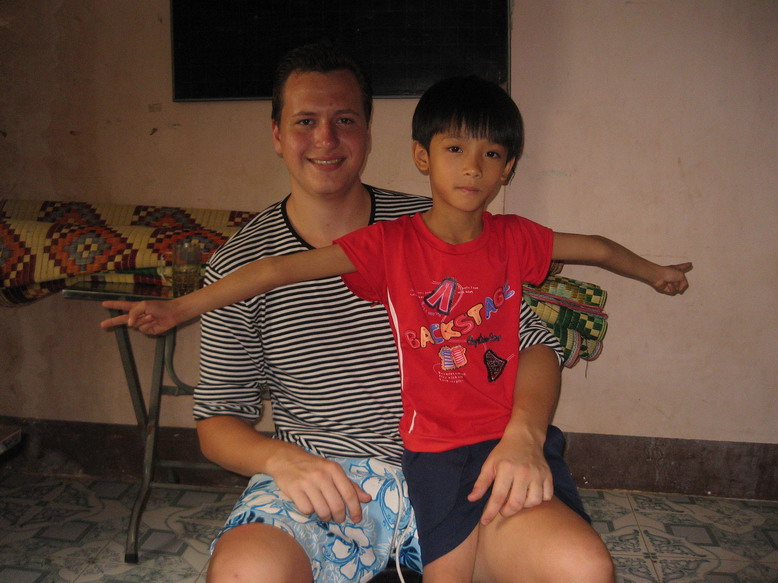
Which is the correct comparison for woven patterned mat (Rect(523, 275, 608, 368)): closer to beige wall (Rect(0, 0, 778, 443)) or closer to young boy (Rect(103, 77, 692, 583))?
beige wall (Rect(0, 0, 778, 443))

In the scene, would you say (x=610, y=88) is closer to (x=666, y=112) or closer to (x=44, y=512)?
(x=666, y=112)

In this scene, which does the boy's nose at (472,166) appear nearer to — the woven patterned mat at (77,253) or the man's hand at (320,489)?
the man's hand at (320,489)

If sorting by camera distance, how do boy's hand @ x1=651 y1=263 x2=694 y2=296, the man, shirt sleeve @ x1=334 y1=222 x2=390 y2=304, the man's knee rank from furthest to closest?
boy's hand @ x1=651 y1=263 x2=694 y2=296
shirt sleeve @ x1=334 y1=222 x2=390 y2=304
the man
the man's knee

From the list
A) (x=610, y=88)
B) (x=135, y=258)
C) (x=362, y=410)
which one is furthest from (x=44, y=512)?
(x=610, y=88)

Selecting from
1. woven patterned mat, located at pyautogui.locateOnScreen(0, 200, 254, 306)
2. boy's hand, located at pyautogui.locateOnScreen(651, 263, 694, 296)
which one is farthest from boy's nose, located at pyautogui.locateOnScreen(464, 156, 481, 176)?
woven patterned mat, located at pyautogui.locateOnScreen(0, 200, 254, 306)

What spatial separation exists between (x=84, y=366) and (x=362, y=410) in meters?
1.80

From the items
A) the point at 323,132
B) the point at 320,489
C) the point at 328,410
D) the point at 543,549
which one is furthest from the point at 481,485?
the point at 323,132

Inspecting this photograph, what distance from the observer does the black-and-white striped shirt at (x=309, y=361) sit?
4.38 feet

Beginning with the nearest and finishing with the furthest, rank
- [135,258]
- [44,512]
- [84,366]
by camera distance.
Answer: [135,258] < [44,512] < [84,366]

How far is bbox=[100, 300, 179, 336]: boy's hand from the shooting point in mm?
1145

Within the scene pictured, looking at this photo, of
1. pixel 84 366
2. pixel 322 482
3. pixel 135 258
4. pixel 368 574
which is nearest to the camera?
pixel 322 482

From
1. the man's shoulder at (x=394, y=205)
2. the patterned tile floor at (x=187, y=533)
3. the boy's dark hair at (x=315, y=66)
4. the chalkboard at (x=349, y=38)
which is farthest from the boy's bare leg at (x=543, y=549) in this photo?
the chalkboard at (x=349, y=38)

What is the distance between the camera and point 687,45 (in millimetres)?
2320

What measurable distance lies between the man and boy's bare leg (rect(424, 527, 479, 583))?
0.03 meters
